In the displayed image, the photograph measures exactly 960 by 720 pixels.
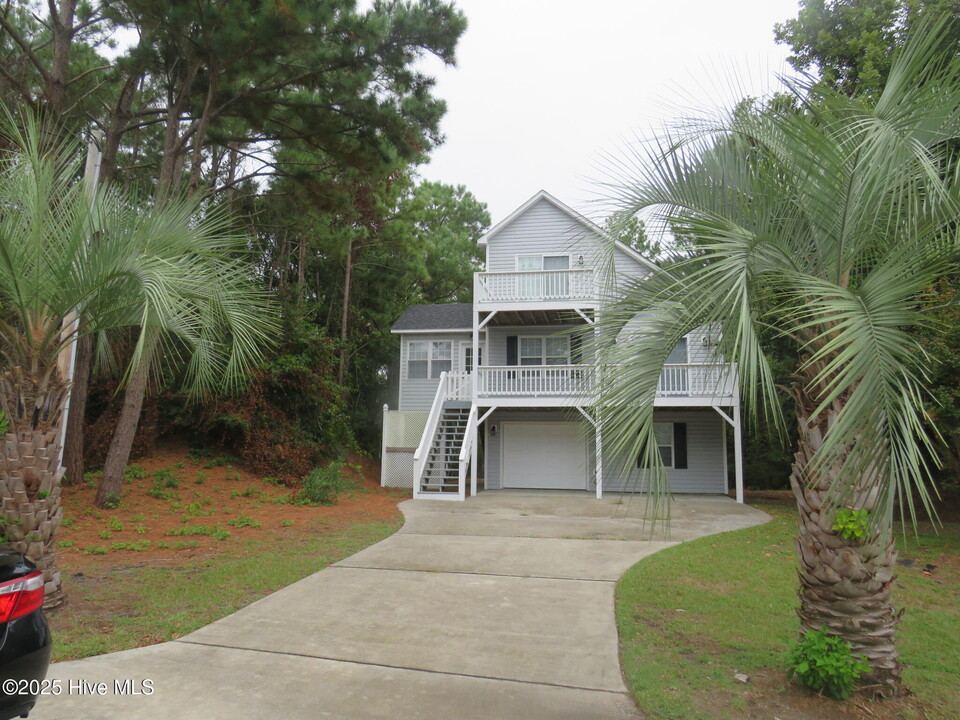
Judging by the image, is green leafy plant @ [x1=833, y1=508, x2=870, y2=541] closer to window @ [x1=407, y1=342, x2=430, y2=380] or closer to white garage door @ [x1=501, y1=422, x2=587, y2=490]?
white garage door @ [x1=501, y1=422, x2=587, y2=490]

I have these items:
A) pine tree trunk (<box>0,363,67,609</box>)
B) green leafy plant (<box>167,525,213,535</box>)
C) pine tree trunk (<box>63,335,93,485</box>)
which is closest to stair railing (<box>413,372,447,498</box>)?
green leafy plant (<box>167,525,213,535</box>)

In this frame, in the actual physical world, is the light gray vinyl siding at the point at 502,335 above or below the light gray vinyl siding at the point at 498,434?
above

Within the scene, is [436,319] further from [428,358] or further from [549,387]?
[549,387]

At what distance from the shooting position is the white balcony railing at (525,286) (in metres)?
16.2

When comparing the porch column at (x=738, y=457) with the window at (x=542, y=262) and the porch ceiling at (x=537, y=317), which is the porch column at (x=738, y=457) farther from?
the window at (x=542, y=262)

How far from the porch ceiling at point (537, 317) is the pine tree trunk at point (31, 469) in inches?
473

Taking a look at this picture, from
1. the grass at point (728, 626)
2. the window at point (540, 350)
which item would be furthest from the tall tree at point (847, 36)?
the window at point (540, 350)

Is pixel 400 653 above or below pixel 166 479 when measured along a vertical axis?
below

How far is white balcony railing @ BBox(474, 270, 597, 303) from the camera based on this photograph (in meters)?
16.2

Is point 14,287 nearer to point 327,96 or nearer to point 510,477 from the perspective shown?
point 327,96

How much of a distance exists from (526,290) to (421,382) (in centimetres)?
504

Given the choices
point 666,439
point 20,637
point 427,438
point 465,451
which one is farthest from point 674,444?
point 20,637

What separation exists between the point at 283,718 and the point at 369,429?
69.3 ft

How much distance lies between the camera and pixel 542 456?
17.9 m
